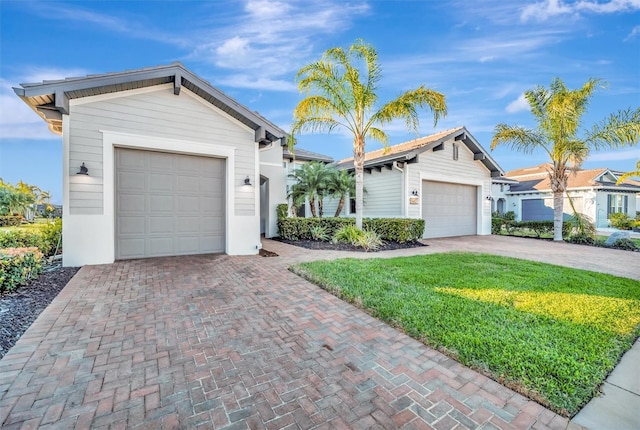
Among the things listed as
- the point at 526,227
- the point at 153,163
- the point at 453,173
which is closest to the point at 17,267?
the point at 153,163

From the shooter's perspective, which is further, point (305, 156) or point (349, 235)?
point (305, 156)

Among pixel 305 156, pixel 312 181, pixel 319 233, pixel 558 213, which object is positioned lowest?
pixel 319 233

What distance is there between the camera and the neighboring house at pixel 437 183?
1239 cm

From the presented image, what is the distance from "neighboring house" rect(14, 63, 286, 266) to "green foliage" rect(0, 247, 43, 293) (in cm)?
93

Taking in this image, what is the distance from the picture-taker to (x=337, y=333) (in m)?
3.37

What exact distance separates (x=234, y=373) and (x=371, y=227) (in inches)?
365

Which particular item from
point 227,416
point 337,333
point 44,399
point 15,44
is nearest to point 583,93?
point 337,333

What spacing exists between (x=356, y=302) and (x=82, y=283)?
5059mm

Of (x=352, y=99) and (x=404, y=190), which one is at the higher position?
(x=352, y=99)

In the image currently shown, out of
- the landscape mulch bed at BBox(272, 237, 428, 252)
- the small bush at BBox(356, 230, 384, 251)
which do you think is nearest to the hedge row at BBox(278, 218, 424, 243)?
the landscape mulch bed at BBox(272, 237, 428, 252)

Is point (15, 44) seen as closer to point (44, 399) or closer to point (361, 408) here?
point (44, 399)

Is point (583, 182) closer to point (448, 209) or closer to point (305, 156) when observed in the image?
point (448, 209)

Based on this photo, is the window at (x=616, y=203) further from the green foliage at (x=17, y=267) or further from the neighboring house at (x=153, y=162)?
the green foliage at (x=17, y=267)

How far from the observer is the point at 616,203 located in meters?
21.1
